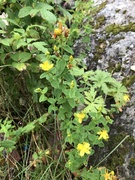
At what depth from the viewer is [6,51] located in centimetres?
194

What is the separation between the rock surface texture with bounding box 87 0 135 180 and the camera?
1766mm

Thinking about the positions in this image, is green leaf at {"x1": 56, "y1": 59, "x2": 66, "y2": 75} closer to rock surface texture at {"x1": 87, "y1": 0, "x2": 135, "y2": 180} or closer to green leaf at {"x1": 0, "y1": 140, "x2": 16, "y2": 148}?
green leaf at {"x1": 0, "y1": 140, "x2": 16, "y2": 148}

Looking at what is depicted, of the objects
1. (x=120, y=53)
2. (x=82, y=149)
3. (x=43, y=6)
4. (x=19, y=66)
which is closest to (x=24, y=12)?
(x=43, y=6)

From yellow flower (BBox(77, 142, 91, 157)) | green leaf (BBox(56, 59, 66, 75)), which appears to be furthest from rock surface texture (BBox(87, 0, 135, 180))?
green leaf (BBox(56, 59, 66, 75))

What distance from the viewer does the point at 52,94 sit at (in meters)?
1.88

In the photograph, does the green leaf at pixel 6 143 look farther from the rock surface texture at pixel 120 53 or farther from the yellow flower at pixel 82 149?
the rock surface texture at pixel 120 53

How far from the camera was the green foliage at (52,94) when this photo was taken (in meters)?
1.56

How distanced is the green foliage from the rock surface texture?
82 mm

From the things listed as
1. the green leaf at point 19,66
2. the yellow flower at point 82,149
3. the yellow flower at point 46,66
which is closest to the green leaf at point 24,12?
the green leaf at point 19,66

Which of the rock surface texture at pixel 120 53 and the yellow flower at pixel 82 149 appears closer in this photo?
the yellow flower at pixel 82 149

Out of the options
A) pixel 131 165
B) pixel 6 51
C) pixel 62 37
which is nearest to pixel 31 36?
pixel 6 51

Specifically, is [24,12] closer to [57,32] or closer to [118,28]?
[57,32]

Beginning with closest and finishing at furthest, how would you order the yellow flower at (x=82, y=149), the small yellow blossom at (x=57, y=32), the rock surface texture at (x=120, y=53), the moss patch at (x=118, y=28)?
the small yellow blossom at (x=57, y=32) < the yellow flower at (x=82, y=149) < the rock surface texture at (x=120, y=53) < the moss patch at (x=118, y=28)

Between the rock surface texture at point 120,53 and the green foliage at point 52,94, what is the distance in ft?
→ 0.27
